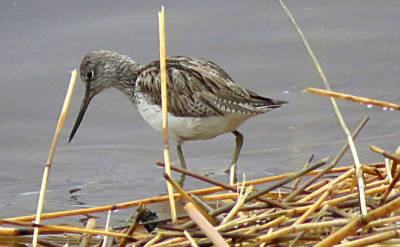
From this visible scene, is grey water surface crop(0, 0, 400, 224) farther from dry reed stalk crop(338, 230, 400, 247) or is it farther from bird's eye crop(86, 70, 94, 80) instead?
dry reed stalk crop(338, 230, 400, 247)

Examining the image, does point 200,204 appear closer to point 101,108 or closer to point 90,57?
point 90,57

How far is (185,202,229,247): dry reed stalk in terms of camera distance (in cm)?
390

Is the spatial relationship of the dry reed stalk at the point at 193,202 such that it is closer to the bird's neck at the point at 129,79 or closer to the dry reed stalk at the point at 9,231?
the dry reed stalk at the point at 9,231

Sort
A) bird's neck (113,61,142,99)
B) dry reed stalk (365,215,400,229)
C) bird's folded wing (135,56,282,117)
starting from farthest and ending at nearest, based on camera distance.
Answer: bird's neck (113,61,142,99) → bird's folded wing (135,56,282,117) → dry reed stalk (365,215,400,229)

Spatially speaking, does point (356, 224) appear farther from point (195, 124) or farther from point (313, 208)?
point (195, 124)

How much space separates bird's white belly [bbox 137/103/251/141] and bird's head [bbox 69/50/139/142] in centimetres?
79

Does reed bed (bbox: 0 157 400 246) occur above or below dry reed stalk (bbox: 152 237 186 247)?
above

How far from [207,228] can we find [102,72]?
15.4 feet

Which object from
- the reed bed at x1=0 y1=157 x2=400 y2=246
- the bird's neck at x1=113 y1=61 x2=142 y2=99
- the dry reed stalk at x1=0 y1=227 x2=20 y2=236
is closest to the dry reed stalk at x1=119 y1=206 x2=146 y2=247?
the reed bed at x1=0 y1=157 x2=400 y2=246

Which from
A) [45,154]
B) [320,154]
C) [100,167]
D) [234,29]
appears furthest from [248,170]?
[234,29]

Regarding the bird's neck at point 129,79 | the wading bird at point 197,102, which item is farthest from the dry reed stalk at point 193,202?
the bird's neck at point 129,79

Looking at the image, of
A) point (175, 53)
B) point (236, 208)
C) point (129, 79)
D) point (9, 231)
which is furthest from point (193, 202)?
point (175, 53)

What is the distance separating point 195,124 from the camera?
7.59m

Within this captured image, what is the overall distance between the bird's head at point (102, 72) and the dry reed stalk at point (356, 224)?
458 centimetres
